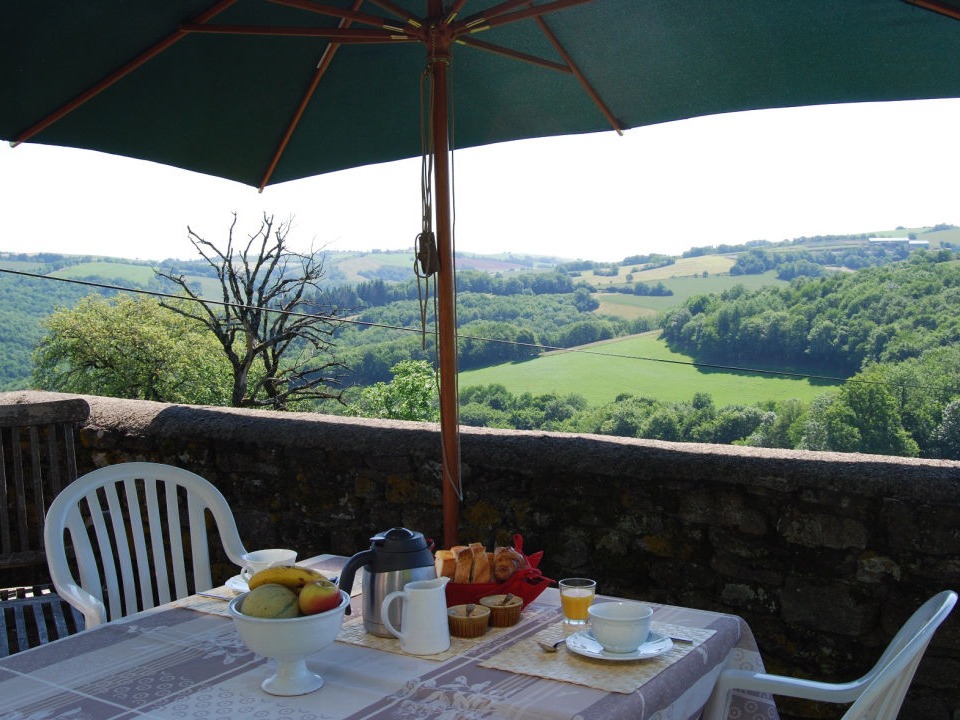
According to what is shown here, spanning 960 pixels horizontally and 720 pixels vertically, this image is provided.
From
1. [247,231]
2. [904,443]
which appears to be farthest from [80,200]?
[904,443]

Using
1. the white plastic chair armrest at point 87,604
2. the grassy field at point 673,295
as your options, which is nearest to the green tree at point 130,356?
the grassy field at point 673,295

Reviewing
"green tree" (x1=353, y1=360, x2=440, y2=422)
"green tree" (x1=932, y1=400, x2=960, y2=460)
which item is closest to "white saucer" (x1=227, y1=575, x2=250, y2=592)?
"green tree" (x1=353, y1=360, x2=440, y2=422)

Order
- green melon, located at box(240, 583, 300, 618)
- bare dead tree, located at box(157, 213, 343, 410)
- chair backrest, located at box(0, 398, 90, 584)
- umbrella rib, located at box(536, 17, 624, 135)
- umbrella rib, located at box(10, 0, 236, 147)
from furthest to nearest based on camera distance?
bare dead tree, located at box(157, 213, 343, 410)
chair backrest, located at box(0, 398, 90, 584)
umbrella rib, located at box(536, 17, 624, 135)
umbrella rib, located at box(10, 0, 236, 147)
green melon, located at box(240, 583, 300, 618)

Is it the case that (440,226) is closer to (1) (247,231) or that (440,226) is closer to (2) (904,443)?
(1) (247,231)

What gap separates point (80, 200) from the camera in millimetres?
27406

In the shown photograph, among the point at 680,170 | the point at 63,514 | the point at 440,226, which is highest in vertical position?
the point at 680,170

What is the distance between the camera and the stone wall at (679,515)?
217 cm

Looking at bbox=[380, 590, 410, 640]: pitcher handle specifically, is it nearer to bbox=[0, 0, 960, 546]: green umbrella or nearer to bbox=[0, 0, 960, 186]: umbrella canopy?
bbox=[0, 0, 960, 546]: green umbrella

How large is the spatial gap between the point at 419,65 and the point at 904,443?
41.8ft

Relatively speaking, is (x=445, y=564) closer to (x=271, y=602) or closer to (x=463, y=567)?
(x=463, y=567)

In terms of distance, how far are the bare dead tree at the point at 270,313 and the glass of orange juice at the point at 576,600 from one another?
9109mm

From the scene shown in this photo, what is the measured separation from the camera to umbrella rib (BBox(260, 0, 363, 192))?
2.24 metres

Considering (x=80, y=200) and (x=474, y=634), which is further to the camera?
(x=80, y=200)

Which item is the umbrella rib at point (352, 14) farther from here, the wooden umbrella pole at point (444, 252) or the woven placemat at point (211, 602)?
the woven placemat at point (211, 602)
